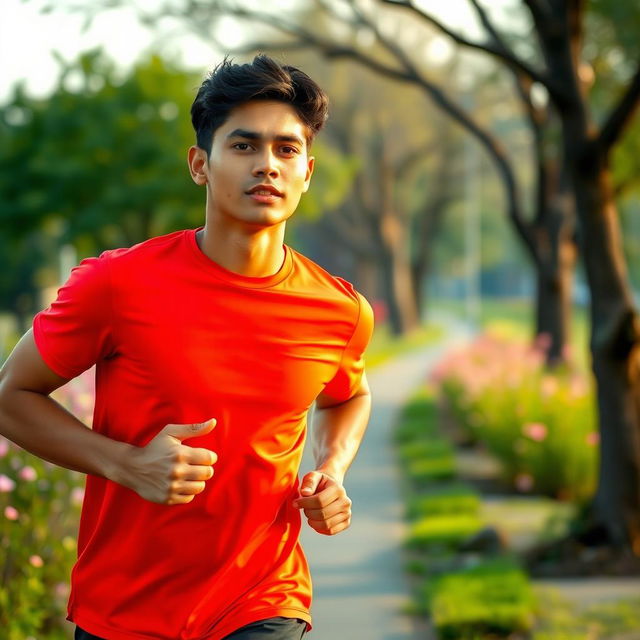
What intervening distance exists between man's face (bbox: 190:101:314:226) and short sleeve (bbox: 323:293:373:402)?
38cm

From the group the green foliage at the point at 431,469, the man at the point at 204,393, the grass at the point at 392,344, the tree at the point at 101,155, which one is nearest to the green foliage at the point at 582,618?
the man at the point at 204,393

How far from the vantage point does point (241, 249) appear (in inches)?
113

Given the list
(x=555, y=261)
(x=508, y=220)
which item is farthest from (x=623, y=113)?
(x=508, y=220)

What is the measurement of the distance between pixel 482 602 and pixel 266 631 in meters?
3.97

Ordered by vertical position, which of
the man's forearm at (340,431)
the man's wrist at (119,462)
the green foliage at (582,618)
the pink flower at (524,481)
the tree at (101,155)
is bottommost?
the green foliage at (582,618)

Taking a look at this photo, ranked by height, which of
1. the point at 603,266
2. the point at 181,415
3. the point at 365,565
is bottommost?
the point at 365,565

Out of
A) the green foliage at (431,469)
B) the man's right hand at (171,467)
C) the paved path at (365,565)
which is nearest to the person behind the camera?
the man's right hand at (171,467)

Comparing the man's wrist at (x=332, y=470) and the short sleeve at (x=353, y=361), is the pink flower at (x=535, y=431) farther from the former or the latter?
the man's wrist at (x=332, y=470)

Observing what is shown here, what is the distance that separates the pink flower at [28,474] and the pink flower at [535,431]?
6.01 m

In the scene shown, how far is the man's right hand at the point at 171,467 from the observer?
2578mm

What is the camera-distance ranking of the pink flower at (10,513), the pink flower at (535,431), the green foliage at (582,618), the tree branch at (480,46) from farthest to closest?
the pink flower at (535,431) < the tree branch at (480,46) < the green foliage at (582,618) < the pink flower at (10,513)

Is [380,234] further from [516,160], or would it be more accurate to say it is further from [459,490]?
[459,490]

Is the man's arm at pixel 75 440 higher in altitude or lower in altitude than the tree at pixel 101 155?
lower

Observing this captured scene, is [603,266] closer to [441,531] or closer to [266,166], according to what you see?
[441,531]
